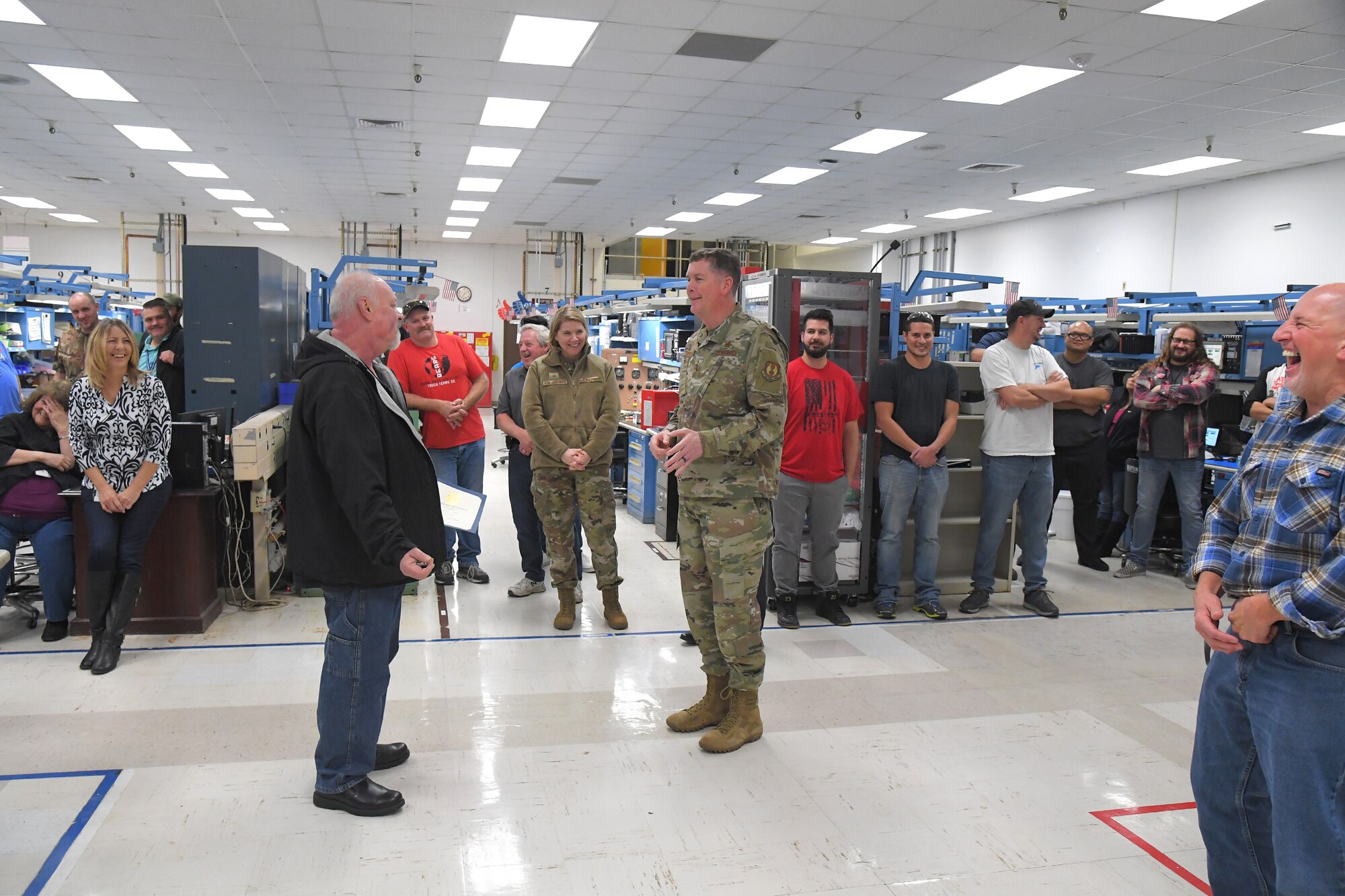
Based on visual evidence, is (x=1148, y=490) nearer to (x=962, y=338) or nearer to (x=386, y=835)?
(x=962, y=338)

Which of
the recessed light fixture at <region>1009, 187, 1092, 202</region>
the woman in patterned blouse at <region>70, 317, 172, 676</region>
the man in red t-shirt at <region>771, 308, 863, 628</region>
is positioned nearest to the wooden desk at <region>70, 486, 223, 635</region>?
the woman in patterned blouse at <region>70, 317, 172, 676</region>

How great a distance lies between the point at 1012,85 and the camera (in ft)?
25.5

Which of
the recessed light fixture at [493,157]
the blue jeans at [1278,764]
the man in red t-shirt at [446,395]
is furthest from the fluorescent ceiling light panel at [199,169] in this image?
the blue jeans at [1278,764]

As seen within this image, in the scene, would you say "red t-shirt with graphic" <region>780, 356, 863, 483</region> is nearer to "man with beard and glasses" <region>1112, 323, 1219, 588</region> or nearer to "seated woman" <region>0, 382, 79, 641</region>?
"man with beard and glasses" <region>1112, 323, 1219, 588</region>

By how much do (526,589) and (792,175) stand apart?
8411mm

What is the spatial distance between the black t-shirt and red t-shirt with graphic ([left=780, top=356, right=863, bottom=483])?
15.6 inches

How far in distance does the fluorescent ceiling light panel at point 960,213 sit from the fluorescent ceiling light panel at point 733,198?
3.29 meters

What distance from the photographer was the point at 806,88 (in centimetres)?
802

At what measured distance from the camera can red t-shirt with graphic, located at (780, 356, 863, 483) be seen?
15.1 feet

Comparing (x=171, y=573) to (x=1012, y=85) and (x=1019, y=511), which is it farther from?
(x=1012, y=85)

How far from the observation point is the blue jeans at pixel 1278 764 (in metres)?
1.80

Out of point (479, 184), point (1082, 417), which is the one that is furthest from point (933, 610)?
point (479, 184)

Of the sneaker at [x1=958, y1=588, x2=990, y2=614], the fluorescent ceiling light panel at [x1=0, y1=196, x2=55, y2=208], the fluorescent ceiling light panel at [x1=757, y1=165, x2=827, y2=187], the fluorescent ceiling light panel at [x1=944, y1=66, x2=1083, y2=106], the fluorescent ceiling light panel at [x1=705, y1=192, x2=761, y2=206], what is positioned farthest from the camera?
the fluorescent ceiling light panel at [x1=0, y1=196, x2=55, y2=208]

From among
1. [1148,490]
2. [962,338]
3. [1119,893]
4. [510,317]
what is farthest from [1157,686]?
[510,317]
